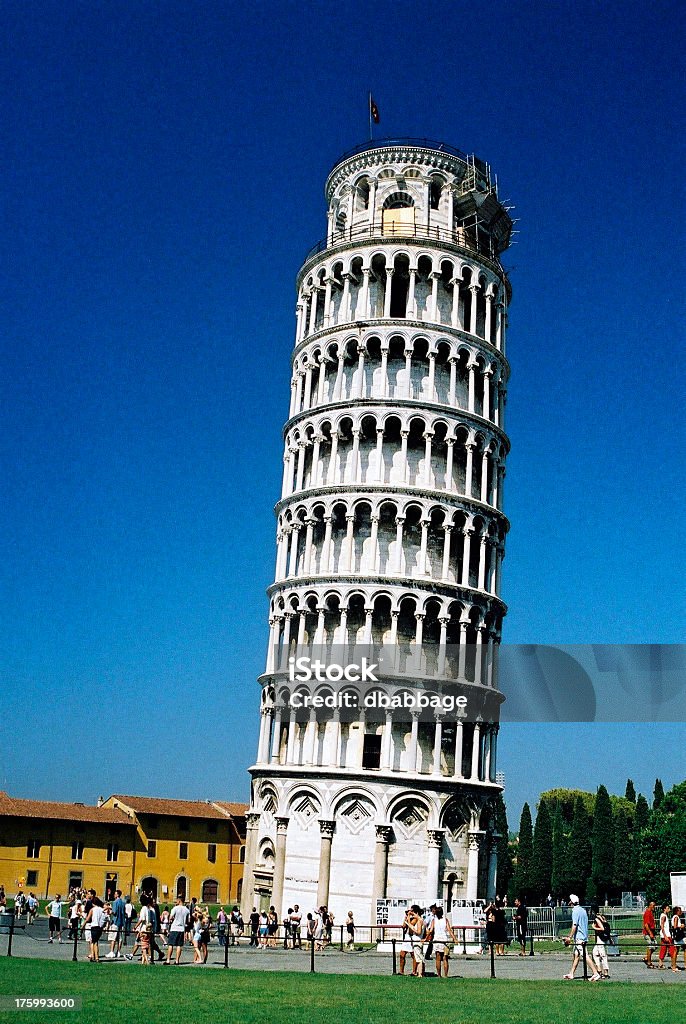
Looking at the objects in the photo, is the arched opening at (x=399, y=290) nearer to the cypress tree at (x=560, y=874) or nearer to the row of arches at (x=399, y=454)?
the row of arches at (x=399, y=454)

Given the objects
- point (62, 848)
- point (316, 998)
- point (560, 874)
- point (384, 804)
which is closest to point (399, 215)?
point (384, 804)

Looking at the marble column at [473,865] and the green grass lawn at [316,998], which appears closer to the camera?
the green grass lawn at [316,998]

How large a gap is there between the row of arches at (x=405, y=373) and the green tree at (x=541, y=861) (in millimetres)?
47848

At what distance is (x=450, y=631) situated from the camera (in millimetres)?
47125

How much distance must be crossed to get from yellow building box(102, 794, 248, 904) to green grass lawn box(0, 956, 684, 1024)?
193 ft

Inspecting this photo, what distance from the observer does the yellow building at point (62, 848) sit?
74750 mm

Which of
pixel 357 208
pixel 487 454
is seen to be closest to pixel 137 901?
pixel 487 454

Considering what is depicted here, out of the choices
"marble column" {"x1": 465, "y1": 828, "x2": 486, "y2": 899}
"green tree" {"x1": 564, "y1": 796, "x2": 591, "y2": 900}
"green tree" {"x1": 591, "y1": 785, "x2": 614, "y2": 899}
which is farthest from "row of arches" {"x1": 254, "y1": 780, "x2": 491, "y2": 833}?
"green tree" {"x1": 564, "y1": 796, "x2": 591, "y2": 900}

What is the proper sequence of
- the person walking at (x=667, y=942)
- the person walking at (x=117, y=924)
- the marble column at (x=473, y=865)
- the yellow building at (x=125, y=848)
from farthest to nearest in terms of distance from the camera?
the yellow building at (x=125, y=848)
the marble column at (x=473, y=865)
the person walking at (x=117, y=924)
the person walking at (x=667, y=942)

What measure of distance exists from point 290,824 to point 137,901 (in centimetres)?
3590

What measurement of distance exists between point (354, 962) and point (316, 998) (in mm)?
11306

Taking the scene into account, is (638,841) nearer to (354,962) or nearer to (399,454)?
(399,454)

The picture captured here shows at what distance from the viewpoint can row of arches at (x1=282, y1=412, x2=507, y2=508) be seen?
48812mm

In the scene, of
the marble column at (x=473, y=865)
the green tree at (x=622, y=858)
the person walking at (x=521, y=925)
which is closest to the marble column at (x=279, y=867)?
the marble column at (x=473, y=865)
